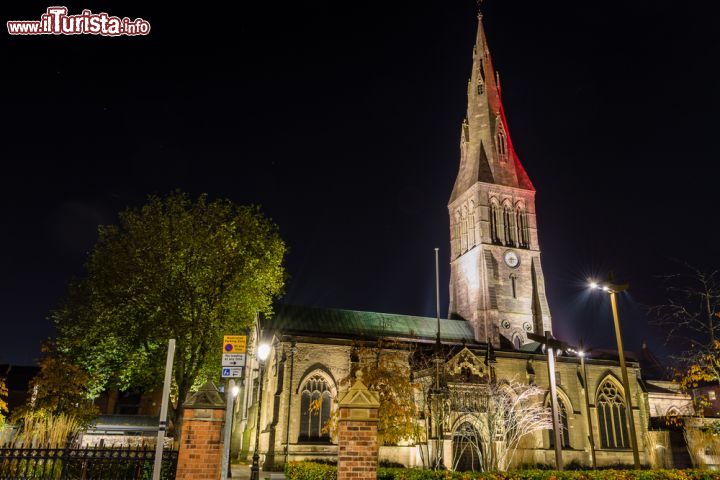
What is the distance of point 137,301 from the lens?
2705 cm

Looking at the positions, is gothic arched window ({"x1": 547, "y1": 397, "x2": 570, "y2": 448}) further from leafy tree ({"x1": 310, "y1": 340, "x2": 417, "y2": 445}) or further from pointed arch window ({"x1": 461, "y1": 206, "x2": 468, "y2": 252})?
pointed arch window ({"x1": 461, "y1": 206, "x2": 468, "y2": 252})

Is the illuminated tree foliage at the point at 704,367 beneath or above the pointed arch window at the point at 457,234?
beneath

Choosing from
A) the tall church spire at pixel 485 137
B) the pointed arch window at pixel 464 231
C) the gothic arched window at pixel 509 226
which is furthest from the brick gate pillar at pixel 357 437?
the tall church spire at pixel 485 137

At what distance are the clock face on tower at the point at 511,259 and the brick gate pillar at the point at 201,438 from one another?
41.9 m

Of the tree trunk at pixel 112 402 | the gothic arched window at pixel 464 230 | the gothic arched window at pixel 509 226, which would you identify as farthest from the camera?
the tree trunk at pixel 112 402

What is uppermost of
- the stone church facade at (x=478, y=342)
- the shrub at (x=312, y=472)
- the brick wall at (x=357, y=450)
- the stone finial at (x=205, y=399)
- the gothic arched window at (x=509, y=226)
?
the gothic arched window at (x=509, y=226)

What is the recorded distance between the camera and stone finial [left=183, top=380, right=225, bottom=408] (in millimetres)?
10320

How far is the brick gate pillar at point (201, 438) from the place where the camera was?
397 inches

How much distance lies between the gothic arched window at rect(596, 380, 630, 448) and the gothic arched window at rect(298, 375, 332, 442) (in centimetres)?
2084

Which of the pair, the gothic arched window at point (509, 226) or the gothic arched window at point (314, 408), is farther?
the gothic arched window at point (509, 226)

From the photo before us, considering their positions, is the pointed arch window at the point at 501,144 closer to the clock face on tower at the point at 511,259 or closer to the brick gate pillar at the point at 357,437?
the clock face on tower at the point at 511,259

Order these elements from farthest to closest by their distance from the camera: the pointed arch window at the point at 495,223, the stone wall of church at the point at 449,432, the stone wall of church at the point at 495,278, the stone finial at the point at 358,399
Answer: the pointed arch window at the point at 495,223
the stone wall of church at the point at 495,278
the stone wall of church at the point at 449,432
the stone finial at the point at 358,399

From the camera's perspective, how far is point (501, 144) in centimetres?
5412

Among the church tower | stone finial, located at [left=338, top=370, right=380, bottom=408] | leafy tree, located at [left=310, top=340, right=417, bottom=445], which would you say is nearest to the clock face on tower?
the church tower
